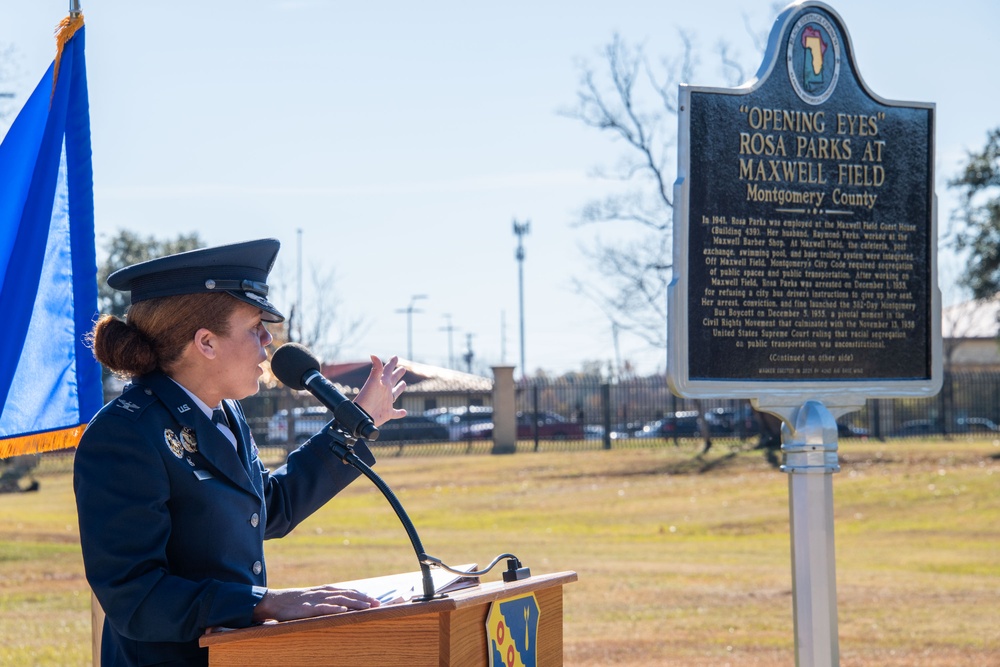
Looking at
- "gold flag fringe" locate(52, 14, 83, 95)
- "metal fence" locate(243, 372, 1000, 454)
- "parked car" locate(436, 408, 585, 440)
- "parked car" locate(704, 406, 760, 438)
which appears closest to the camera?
"gold flag fringe" locate(52, 14, 83, 95)

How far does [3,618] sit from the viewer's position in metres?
10.4

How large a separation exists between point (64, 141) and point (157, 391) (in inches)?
107

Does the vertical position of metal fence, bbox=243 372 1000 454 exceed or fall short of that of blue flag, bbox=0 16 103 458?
it falls short

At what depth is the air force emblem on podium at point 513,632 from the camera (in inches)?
115

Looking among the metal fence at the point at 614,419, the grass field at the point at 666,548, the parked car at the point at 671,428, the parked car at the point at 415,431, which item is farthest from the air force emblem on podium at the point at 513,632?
the parked car at the point at 671,428

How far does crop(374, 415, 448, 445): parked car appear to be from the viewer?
118ft

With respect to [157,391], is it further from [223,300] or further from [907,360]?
[907,360]

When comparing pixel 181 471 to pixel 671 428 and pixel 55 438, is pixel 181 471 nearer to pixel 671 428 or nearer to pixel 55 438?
pixel 55 438

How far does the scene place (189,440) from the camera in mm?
3023

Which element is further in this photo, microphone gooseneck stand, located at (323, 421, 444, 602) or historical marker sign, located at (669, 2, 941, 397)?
historical marker sign, located at (669, 2, 941, 397)

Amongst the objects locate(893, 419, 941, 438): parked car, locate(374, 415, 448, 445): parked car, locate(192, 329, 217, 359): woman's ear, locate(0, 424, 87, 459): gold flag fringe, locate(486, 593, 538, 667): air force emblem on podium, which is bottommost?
locate(893, 419, 941, 438): parked car

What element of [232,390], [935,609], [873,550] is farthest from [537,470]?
[232,390]

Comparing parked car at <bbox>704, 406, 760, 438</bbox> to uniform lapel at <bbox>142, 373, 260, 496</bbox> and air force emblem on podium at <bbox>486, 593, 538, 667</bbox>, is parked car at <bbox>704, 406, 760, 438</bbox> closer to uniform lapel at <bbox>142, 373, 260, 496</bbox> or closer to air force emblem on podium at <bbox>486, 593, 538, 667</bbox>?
air force emblem on podium at <bbox>486, 593, 538, 667</bbox>

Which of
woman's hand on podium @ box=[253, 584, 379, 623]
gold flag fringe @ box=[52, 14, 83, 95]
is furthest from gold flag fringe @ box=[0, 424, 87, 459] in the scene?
woman's hand on podium @ box=[253, 584, 379, 623]
